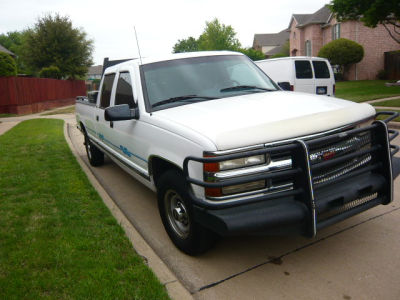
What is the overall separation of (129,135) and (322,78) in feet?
33.9

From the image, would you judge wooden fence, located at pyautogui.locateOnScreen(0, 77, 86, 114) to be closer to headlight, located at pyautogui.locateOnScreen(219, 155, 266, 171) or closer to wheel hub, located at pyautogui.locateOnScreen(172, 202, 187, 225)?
wheel hub, located at pyautogui.locateOnScreen(172, 202, 187, 225)

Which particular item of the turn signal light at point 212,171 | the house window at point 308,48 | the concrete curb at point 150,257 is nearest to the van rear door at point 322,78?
the concrete curb at point 150,257

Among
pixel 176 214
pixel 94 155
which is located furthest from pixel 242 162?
pixel 94 155

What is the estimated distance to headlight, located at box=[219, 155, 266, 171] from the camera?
286 cm

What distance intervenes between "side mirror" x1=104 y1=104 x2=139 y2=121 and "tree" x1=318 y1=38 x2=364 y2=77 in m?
28.6

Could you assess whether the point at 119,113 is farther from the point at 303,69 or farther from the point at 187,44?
the point at 187,44

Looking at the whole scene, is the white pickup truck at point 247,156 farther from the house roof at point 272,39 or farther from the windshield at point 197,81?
the house roof at point 272,39

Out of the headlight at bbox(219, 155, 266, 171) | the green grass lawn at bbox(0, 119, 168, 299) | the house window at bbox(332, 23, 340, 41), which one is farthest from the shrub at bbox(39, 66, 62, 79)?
the headlight at bbox(219, 155, 266, 171)

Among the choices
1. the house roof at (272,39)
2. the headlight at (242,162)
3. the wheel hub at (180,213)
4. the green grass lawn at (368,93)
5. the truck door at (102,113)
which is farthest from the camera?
the house roof at (272,39)

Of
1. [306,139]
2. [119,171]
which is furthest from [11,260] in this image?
[119,171]

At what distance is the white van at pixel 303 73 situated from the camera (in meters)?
12.6

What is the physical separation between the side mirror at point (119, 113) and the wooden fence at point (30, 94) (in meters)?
19.3

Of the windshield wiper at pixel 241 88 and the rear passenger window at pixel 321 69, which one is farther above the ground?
the rear passenger window at pixel 321 69

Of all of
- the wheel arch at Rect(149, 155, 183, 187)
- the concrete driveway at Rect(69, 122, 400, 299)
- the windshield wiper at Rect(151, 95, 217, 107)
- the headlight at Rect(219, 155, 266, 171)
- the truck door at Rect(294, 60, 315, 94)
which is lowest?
the concrete driveway at Rect(69, 122, 400, 299)
